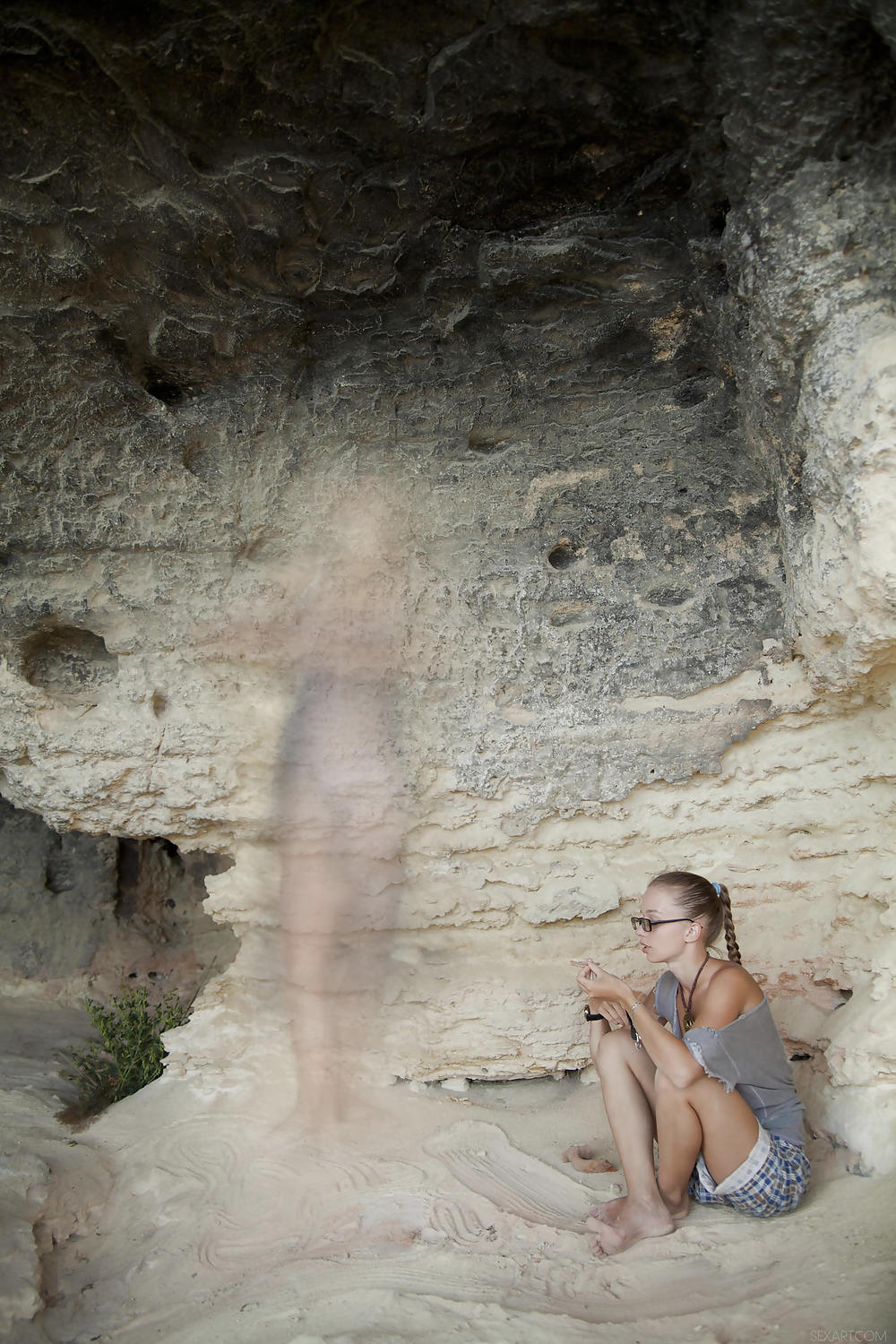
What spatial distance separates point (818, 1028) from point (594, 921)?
2.15ft

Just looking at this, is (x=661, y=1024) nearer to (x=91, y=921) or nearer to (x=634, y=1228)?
(x=634, y=1228)

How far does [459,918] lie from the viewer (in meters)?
2.66

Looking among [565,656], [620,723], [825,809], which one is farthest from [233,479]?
[825,809]

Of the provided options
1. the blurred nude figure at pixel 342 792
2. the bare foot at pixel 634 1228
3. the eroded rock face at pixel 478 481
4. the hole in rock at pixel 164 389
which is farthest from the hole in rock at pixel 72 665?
the bare foot at pixel 634 1228

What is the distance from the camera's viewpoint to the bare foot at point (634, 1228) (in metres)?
1.96

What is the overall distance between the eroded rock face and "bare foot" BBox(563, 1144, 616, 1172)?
286 mm

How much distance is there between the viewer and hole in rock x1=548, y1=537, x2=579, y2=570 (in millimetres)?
2605

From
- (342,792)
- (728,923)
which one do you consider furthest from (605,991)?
(342,792)

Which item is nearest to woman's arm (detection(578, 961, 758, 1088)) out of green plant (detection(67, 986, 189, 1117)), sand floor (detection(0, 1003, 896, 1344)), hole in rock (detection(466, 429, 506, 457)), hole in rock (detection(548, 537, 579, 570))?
sand floor (detection(0, 1003, 896, 1344))

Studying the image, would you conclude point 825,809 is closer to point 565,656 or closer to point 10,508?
point 565,656

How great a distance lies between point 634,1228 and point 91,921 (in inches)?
104

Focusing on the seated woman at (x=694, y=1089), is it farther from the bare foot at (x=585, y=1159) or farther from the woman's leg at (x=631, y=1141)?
the bare foot at (x=585, y=1159)

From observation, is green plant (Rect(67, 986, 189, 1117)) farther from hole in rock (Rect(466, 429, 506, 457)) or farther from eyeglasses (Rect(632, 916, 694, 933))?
hole in rock (Rect(466, 429, 506, 457))

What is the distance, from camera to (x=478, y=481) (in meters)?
2.59
